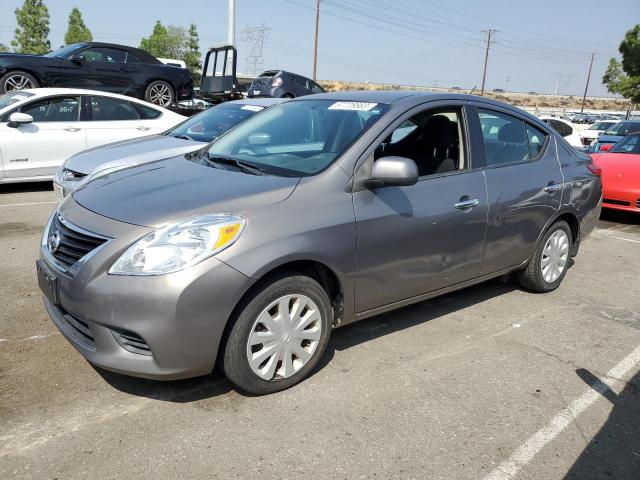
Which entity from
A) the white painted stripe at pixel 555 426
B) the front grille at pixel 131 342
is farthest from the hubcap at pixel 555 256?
the front grille at pixel 131 342

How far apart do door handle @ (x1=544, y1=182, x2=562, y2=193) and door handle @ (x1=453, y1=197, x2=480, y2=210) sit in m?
0.97

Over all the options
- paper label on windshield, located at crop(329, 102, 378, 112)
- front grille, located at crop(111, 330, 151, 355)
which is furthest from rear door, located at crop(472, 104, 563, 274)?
front grille, located at crop(111, 330, 151, 355)

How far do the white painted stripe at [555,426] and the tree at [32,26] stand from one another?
47754 mm

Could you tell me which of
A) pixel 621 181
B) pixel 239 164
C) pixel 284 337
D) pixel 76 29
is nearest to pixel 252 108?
pixel 239 164

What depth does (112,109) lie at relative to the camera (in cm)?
853

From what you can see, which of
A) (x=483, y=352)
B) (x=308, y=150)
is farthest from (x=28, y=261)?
(x=483, y=352)

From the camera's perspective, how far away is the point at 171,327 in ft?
8.73

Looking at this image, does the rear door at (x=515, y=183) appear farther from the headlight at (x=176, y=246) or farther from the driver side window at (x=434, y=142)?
the headlight at (x=176, y=246)

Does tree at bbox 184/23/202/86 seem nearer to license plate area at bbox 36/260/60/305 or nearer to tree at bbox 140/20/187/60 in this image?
tree at bbox 140/20/187/60

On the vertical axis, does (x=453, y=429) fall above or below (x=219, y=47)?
below

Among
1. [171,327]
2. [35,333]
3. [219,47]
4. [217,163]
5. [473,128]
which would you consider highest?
[219,47]

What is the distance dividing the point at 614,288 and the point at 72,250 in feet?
15.8

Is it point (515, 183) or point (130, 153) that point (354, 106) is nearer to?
point (515, 183)

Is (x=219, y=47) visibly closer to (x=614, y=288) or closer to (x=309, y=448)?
(x=614, y=288)
